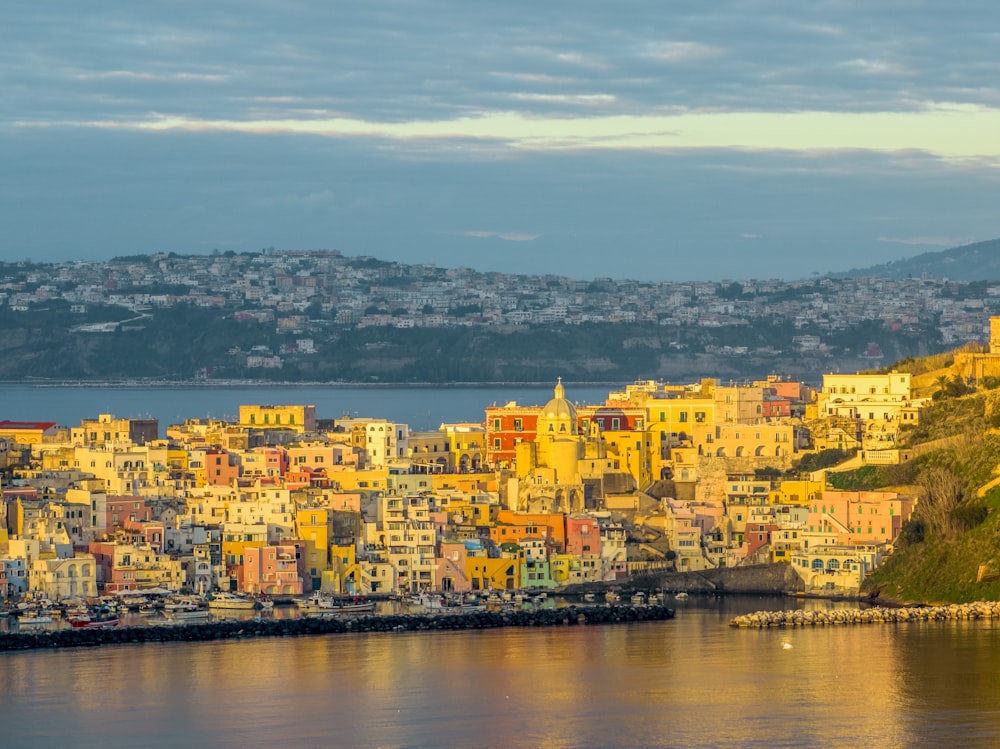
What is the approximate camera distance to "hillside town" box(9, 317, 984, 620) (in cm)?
4741

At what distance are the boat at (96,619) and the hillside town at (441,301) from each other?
4034 inches

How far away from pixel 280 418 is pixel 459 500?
1294 cm

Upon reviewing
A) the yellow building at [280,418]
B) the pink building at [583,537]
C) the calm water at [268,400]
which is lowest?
the pink building at [583,537]

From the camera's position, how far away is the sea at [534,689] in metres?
33.9

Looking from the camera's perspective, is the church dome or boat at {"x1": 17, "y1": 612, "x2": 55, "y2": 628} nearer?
boat at {"x1": 17, "y1": 612, "x2": 55, "y2": 628}

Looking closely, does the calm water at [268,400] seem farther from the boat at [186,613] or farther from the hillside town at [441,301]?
the boat at [186,613]

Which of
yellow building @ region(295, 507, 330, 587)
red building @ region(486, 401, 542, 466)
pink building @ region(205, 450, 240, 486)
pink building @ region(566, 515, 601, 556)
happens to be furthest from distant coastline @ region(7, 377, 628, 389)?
yellow building @ region(295, 507, 330, 587)

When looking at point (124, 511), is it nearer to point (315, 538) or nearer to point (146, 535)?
point (146, 535)

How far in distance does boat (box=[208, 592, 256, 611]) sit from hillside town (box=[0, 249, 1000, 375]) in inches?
3953

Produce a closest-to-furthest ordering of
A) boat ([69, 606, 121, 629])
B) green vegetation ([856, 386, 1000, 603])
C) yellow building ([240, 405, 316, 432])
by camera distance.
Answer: boat ([69, 606, 121, 629]), green vegetation ([856, 386, 1000, 603]), yellow building ([240, 405, 316, 432])

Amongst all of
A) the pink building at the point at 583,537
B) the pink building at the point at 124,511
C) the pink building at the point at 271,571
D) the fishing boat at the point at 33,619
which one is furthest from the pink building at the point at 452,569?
the fishing boat at the point at 33,619

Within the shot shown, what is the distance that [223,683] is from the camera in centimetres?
3788

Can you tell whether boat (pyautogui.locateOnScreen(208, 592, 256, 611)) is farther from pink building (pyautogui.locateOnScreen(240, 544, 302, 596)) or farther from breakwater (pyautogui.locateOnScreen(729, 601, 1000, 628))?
breakwater (pyautogui.locateOnScreen(729, 601, 1000, 628))

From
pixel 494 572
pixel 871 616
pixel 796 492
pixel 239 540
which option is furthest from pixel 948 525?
pixel 239 540
